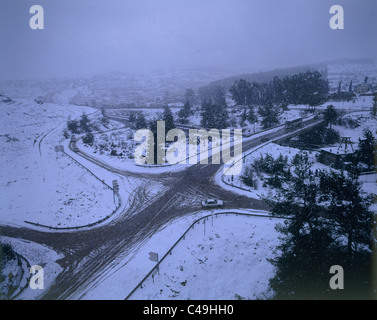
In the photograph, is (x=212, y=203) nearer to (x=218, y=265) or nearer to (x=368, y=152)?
(x=218, y=265)

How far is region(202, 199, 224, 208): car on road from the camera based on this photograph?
1906cm

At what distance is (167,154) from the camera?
3288 centimetres

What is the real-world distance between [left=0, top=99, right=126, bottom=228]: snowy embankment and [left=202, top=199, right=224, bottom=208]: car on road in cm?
767

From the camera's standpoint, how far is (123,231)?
52.6ft

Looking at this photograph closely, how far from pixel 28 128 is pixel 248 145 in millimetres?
43842

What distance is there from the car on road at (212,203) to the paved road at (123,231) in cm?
55

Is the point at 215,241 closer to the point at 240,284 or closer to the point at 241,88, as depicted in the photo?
the point at 240,284

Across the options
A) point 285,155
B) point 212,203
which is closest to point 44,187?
point 212,203

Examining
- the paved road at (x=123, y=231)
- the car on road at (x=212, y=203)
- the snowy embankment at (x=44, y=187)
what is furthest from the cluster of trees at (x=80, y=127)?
the car on road at (x=212, y=203)

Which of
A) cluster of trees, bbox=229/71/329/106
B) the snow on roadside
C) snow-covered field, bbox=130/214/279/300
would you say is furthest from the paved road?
cluster of trees, bbox=229/71/329/106

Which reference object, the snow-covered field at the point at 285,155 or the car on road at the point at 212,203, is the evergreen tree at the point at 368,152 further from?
the car on road at the point at 212,203

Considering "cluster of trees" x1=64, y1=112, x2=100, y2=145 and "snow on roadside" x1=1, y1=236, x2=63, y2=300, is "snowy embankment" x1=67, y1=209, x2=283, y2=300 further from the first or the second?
"cluster of trees" x1=64, y1=112, x2=100, y2=145

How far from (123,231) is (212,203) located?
740 centimetres

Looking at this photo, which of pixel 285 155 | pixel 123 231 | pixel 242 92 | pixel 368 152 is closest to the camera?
pixel 123 231
